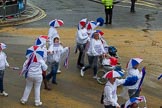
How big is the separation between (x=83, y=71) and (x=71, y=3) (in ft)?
53.3

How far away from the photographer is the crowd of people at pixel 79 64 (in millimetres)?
10719

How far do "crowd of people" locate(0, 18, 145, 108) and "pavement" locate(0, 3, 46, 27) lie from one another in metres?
7.83

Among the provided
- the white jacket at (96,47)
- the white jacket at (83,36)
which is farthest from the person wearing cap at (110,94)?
the white jacket at (83,36)

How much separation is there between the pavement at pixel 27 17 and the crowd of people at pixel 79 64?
7.83 meters

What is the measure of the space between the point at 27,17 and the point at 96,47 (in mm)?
10821

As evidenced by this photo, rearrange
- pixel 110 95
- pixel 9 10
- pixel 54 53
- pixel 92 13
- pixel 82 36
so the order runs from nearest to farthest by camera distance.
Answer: pixel 110 95, pixel 54 53, pixel 82 36, pixel 9 10, pixel 92 13

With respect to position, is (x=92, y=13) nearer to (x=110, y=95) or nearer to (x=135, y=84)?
(x=135, y=84)

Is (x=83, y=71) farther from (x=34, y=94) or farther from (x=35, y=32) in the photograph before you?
(x=35, y=32)

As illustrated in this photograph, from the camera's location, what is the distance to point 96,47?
1425 cm

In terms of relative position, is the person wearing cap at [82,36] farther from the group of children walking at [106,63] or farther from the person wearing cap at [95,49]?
the person wearing cap at [95,49]

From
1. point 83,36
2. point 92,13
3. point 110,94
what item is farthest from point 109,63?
Answer: point 92,13

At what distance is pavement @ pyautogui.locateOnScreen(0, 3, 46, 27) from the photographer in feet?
74.5

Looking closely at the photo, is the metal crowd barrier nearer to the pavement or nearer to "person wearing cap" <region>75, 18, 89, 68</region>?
the pavement

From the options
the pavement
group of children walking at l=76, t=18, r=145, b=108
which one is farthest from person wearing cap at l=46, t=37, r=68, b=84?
the pavement
